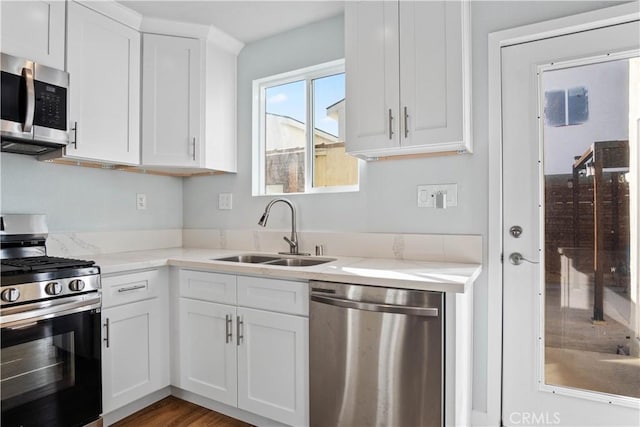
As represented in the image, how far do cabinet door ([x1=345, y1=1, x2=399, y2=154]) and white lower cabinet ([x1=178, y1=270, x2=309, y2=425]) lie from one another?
822mm

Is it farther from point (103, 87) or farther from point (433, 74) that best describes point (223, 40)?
point (433, 74)

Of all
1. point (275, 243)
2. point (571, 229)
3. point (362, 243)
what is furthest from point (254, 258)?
point (571, 229)

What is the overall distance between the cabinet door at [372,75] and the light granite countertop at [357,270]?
24.1 inches

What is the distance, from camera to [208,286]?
6.67ft

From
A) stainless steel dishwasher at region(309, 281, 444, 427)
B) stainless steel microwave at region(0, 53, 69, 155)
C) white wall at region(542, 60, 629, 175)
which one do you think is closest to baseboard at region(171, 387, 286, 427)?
stainless steel dishwasher at region(309, 281, 444, 427)

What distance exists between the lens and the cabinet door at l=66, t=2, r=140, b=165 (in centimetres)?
203

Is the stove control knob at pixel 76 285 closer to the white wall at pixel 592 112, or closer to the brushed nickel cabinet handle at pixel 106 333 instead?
the brushed nickel cabinet handle at pixel 106 333

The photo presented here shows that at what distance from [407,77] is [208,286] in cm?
150

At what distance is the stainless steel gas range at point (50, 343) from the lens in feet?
4.95

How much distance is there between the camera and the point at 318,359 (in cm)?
168

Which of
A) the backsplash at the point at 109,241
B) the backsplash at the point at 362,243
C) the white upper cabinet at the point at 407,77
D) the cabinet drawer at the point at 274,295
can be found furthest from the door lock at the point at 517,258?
the backsplash at the point at 109,241

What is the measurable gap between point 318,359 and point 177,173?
72.7 inches

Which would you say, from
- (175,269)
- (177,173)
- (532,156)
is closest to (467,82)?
(532,156)

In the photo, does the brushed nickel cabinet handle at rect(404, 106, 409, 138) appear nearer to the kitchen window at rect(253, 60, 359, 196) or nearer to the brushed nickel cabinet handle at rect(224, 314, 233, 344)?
the kitchen window at rect(253, 60, 359, 196)
